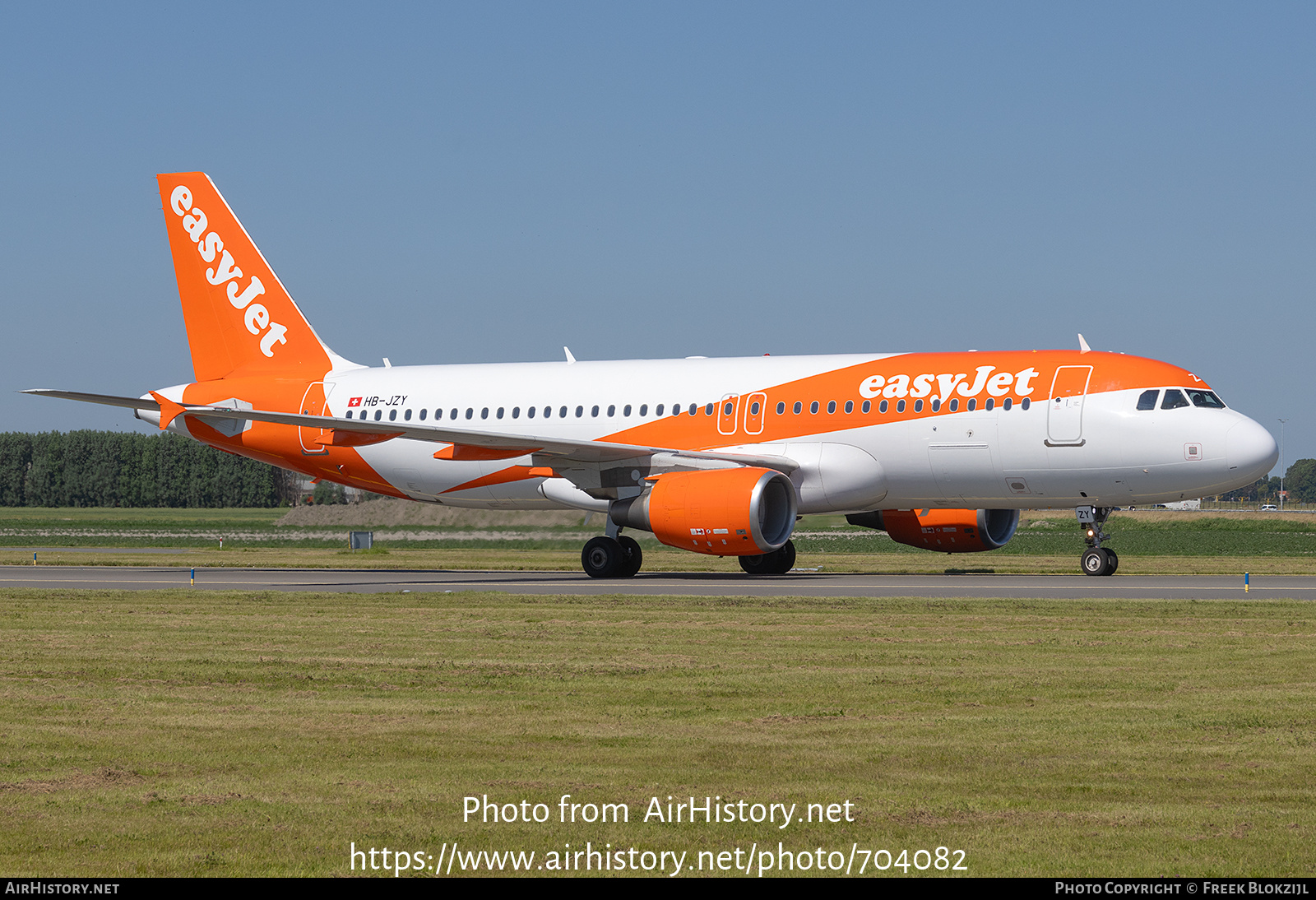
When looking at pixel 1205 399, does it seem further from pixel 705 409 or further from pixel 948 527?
pixel 705 409

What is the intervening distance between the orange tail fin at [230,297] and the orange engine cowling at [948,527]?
43.5 ft

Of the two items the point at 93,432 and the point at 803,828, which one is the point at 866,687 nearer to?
the point at 803,828

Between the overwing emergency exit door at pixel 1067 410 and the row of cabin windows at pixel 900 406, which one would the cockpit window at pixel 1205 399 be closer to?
the overwing emergency exit door at pixel 1067 410

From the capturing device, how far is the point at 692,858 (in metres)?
6.67

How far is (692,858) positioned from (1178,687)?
6465 millimetres

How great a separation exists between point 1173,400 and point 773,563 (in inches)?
339

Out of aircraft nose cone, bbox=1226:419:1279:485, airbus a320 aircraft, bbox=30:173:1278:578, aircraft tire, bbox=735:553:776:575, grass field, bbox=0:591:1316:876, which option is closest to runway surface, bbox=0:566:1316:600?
aircraft tire, bbox=735:553:776:575

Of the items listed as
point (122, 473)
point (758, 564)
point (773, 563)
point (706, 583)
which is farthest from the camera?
point (122, 473)

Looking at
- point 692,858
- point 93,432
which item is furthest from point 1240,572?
point 93,432

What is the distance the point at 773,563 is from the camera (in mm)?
29906

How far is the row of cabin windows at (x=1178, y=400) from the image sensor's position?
83.0 feet

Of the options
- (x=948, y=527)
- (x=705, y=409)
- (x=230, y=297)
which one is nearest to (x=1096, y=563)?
(x=948, y=527)

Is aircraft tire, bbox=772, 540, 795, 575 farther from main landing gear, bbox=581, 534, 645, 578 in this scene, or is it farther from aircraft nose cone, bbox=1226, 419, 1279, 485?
aircraft nose cone, bbox=1226, 419, 1279, 485

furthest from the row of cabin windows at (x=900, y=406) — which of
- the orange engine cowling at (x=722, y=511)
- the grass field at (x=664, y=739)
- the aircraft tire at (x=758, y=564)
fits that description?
the grass field at (x=664, y=739)
